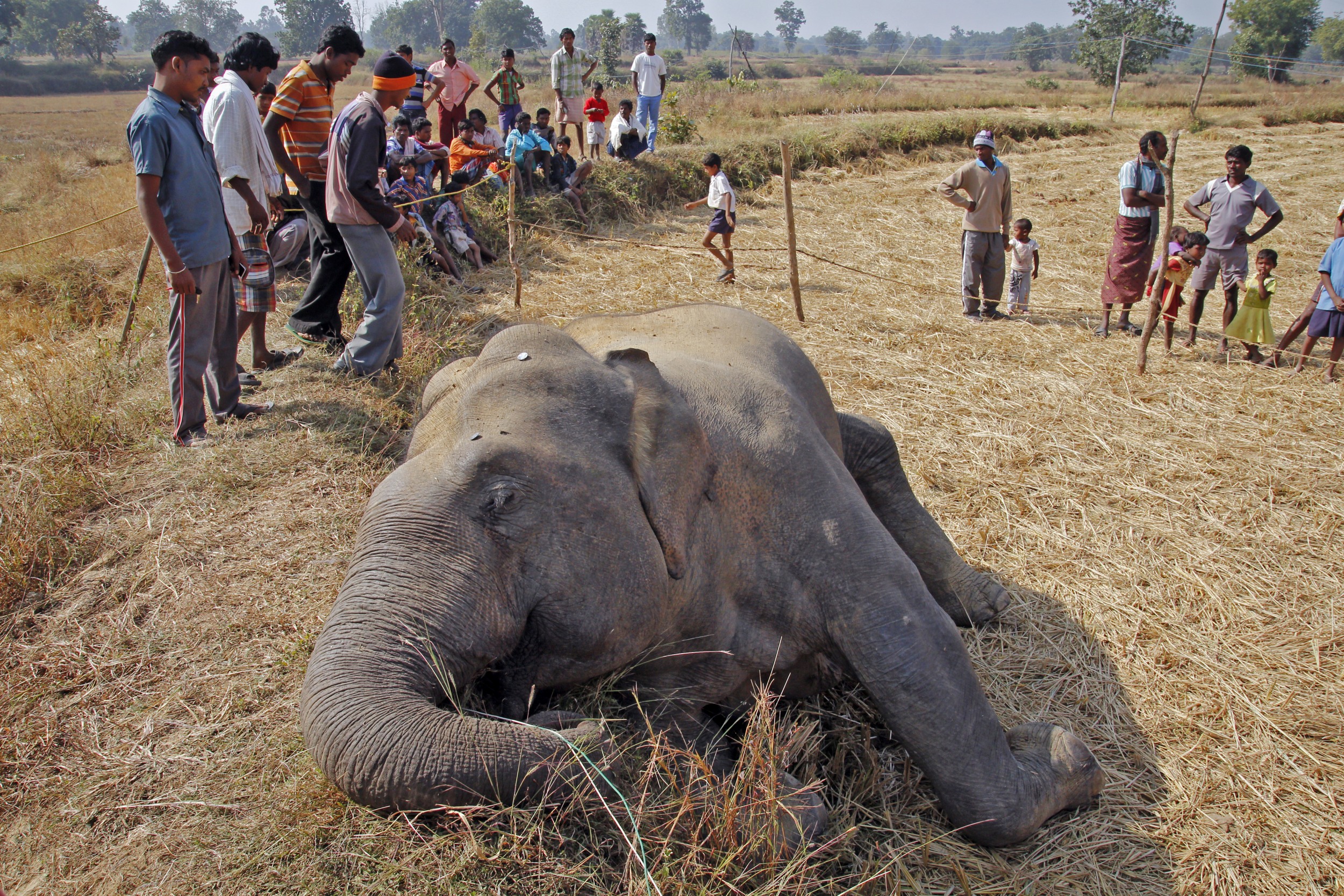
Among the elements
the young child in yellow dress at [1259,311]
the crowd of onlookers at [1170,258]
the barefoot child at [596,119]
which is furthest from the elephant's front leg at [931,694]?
the barefoot child at [596,119]

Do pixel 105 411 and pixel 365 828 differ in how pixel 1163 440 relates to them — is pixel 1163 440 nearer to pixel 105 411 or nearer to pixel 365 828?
pixel 365 828

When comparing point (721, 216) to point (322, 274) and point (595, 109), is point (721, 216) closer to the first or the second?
point (322, 274)

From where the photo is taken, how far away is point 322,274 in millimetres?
6453

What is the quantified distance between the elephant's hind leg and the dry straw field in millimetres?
354

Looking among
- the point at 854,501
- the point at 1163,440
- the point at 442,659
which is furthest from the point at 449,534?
the point at 1163,440

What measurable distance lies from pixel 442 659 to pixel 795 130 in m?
19.9

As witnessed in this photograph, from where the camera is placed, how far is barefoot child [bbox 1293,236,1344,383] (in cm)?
751

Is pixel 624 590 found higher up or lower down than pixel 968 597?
higher up

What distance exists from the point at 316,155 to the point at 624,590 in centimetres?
566

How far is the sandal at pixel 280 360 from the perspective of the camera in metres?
6.27

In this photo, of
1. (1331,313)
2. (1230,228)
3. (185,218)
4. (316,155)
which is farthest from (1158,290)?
(185,218)

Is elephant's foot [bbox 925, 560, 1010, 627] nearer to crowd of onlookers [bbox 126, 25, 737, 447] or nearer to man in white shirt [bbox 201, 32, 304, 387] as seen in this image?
crowd of onlookers [bbox 126, 25, 737, 447]

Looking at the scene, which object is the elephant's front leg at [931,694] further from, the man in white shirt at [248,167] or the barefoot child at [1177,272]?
the barefoot child at [1177,272]

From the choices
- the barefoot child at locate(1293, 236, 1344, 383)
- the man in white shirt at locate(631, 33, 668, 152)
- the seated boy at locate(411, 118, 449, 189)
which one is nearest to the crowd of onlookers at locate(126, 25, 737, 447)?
the seated boy at locate(411, 118, 449, 189)
